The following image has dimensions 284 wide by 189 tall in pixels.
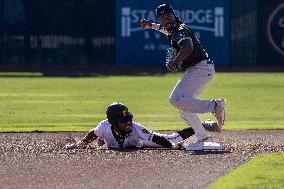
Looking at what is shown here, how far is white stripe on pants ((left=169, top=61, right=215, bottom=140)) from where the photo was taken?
14.3m

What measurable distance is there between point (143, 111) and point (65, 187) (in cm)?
1223

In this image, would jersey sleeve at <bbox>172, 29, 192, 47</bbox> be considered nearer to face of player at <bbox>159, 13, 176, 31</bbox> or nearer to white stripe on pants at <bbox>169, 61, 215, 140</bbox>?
face of player at <bbox>159, 13, 176, 31</bbox>

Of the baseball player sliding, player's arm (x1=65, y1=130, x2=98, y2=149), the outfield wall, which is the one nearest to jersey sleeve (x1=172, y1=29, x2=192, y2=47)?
the baseball player sliding

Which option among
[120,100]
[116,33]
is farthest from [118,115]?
[116,33]

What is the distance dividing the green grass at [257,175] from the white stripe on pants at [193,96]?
4.10 ft

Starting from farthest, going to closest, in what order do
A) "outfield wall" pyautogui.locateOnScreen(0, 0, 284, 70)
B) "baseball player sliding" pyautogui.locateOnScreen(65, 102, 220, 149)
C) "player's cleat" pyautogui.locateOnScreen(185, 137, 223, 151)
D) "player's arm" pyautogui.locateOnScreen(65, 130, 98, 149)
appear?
1. "outfield wall" pyautogui.locateOnScreen(0, 0, 284, 70)
2. "player's arm" pyautogui.locateOnScreen(65, 130, 98, 149)
3. "baseball player sliding" pyautogui.locateOnScreen(65, 102, 220, 149)
4. "player's cleat" pyautogui.locateOnScreen(185, 137, 223, 151)

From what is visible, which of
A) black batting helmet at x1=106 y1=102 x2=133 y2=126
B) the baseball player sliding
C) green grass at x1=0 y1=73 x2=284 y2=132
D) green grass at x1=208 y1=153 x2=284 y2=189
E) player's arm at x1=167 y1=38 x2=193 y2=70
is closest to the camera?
green grass at x1=208 y1=153 x2=284 y2=189

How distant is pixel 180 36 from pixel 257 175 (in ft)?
9.71

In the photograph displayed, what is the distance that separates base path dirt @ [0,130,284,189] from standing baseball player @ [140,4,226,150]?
47cm

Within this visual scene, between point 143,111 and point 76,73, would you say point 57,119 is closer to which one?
point 143,111

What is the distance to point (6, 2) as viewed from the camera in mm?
41812

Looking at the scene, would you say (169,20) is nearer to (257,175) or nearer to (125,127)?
(125,127)

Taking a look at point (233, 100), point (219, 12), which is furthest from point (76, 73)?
point (233, 100)

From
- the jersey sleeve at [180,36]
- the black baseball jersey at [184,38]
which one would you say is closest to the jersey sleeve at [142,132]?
the black baseball jersey at [184,38]
